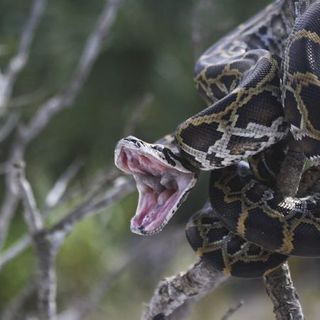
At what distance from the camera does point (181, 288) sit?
3361 millimetres

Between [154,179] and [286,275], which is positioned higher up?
[154,179]

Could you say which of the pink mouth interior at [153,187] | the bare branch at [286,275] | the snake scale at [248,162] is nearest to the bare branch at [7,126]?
the pink mouth interior at [153,187]

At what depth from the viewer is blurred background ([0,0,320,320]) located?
10859 mm

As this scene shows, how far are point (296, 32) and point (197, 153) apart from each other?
1.88 feet

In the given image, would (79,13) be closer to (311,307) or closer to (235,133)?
(311,307)

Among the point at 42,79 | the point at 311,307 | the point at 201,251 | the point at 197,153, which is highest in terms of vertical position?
the point at 197,153

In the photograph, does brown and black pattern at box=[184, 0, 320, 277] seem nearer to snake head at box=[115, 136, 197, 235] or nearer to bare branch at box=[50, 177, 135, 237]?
snake head at box=[115, 136, 197, 235]

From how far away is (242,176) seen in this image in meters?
3.42

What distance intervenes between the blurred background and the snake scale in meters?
6.00

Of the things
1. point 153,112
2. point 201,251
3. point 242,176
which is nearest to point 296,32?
point 242,176

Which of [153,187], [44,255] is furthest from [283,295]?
[44,255]

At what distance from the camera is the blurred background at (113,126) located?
1086 centimetres

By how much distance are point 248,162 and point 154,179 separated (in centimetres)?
39

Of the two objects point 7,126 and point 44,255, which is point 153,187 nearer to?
point 44,255
